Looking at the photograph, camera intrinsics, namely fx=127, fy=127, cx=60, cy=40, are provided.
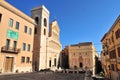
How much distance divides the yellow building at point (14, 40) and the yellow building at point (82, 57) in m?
25.0

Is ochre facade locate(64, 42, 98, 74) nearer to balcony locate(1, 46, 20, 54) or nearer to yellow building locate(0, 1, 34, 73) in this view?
yellow building locate(0, 1, 34, 73)

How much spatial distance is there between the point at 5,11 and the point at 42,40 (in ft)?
47.4

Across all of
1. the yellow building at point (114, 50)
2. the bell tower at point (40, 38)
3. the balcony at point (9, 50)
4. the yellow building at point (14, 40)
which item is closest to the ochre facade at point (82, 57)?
the bell tower at point (40, 38)

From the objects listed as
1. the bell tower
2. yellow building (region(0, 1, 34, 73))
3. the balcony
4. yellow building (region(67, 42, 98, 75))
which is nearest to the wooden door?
yellow building (region(0, 1, 34, 73))

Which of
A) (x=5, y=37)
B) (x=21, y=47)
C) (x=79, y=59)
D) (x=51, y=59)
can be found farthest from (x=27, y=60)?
(x=79, y=59)

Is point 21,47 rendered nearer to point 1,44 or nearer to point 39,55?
point 1,44

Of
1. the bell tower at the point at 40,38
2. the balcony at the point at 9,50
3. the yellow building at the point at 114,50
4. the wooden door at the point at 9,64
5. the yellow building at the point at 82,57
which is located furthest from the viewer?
the yellow building at the point at 82,57

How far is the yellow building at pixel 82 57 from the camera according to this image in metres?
48.4

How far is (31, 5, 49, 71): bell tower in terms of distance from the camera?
33500 millimetres

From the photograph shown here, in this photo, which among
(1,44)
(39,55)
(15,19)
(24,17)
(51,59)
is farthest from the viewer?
(51,59)

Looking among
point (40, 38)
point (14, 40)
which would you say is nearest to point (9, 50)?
point (14, 40)

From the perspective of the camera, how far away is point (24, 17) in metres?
28.0

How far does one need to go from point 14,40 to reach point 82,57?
31.6m

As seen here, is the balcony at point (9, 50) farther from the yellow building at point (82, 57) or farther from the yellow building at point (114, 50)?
the yellow building at point (82, 57)
